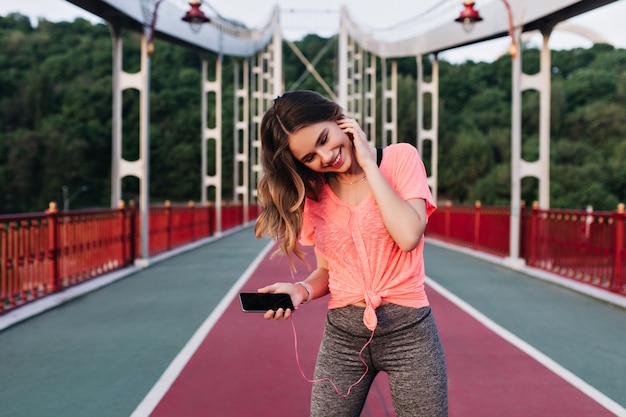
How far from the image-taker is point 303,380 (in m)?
5.24

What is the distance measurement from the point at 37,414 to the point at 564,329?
495 cm

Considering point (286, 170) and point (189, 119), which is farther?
point (189, 119)

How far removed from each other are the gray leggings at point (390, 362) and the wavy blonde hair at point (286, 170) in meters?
0.28

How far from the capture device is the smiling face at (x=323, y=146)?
1.99 m

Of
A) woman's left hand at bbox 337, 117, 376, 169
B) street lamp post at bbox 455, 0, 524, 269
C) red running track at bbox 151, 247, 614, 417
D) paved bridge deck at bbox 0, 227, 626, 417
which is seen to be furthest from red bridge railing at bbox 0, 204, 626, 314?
woman's left hand at bbox 337, 117, 376, 169

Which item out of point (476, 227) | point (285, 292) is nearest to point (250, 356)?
point (285, 292)

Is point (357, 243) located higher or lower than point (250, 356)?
higher

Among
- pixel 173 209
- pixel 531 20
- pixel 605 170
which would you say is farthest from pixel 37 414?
pixel 605 170

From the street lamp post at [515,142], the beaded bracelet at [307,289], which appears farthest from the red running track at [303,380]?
the street lamp post at [515,142]

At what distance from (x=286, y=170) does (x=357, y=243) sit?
278 mm

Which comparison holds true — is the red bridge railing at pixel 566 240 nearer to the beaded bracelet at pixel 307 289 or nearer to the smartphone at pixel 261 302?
the beaded bracelet at pixel 307 289

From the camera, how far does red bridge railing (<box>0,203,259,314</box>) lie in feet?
27.0

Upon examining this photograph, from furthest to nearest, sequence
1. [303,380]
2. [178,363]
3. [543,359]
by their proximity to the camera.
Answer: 1. [543,359]
2. [178,363]
3. [303,380]

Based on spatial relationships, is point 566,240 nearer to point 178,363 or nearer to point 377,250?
point 178,363
